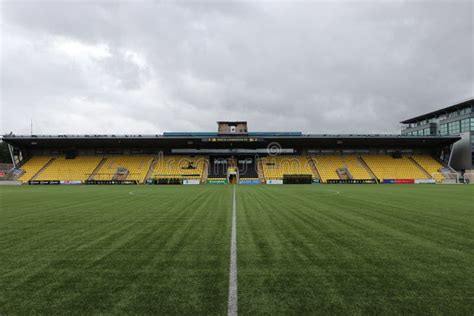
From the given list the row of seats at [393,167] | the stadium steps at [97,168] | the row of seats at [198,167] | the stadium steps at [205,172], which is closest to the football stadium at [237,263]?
the stadium steps at [205,172]

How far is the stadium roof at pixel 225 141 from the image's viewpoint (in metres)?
48.8

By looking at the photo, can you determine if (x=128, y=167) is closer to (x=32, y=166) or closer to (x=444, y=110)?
(x=32, y=166)

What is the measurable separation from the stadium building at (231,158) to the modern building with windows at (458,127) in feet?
7.22

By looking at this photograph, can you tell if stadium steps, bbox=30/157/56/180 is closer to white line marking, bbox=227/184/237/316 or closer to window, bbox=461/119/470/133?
white line marking, bbox=227/184/237/316

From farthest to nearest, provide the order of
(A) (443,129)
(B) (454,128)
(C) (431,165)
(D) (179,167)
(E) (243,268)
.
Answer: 1. (A) (443,129)
2. (B) (454,128)
3. (D) (179,167)
4. (C) (431,165)
5. (E) (243,268)

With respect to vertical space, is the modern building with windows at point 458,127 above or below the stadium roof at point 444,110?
below

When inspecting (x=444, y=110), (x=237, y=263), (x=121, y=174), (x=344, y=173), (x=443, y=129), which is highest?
(x=444, y=110)

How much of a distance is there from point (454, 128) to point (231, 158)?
47.4 metres

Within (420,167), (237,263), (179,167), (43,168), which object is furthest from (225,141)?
(237,263)

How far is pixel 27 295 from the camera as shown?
3.76 meters

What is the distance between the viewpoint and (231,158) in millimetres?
55000

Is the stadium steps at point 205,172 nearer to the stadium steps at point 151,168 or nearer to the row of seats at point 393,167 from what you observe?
the stadium steps at point 151,168

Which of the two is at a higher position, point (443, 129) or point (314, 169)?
point (443, 129)

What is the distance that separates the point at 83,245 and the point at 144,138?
44455 millimetres
